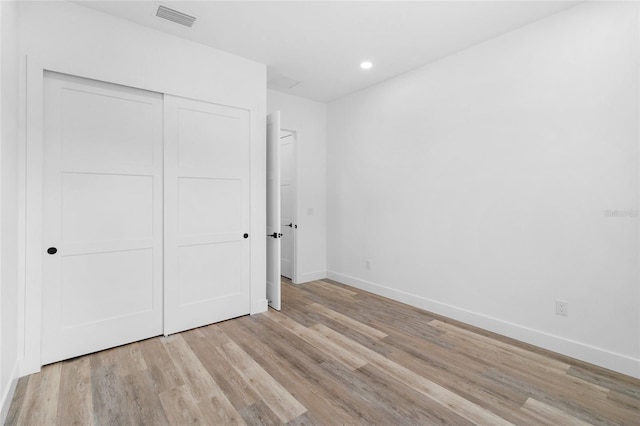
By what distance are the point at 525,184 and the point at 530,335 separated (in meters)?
1.38

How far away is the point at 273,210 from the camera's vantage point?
12.1 feet

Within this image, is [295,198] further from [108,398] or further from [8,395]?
[8,395]

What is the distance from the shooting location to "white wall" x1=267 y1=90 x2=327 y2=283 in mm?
4711

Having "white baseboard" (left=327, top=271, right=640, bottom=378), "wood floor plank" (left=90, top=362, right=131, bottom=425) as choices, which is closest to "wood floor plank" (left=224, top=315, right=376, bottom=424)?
"wood floor plank" (left=90, top=362, right=131, bottom=425)

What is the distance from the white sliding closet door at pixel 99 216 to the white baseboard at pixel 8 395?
0.25 metres

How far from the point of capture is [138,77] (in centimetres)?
274

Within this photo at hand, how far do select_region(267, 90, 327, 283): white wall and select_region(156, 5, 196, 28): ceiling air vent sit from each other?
1.92 meters

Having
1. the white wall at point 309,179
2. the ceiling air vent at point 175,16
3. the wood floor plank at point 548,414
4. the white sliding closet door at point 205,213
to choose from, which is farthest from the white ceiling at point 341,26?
the wood floor plank at point 548,414

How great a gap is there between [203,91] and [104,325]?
2358mm

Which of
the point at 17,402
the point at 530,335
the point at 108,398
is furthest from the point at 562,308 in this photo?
the point at 17,402

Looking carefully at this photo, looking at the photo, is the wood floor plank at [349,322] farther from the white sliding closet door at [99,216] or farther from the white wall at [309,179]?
the white sliding closet door at [99,216]

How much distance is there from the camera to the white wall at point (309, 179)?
15.5ft

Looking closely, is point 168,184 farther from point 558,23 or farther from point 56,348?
point 558,23

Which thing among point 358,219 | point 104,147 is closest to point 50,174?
point 104,147
